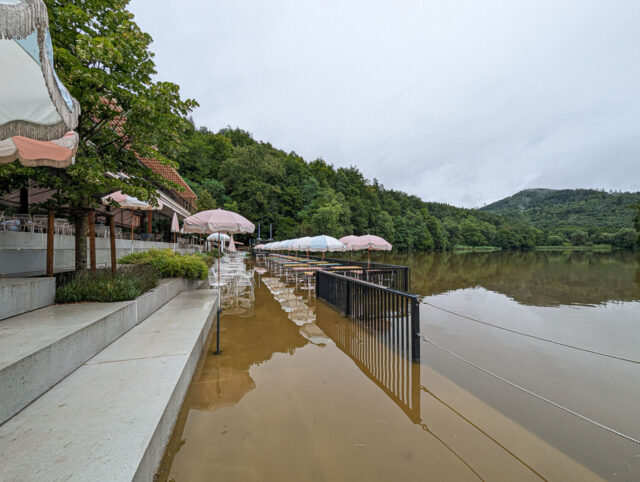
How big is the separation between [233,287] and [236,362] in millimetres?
6859

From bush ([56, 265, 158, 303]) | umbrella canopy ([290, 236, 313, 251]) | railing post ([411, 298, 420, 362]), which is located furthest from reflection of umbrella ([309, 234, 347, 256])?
railing post ([411, 298, 420, 362])

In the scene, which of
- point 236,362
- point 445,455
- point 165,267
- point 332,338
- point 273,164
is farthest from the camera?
point 273,164

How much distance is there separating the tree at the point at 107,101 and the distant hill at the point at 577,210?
4579 inches

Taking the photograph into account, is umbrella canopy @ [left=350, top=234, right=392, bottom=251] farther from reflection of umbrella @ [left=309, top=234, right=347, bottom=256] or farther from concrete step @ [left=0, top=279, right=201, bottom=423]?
concrete step @ [left=0, top=279, right=201, bottom=423]

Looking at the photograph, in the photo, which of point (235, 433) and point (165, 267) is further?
point (165, 267)

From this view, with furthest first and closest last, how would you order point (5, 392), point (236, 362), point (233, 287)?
1. point (233, 287)
2. point (236, 362)
3. point (5, 392)

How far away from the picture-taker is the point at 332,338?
5.29 metres

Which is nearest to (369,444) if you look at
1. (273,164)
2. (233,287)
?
(233,287)

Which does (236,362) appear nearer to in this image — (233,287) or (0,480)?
(0,480)

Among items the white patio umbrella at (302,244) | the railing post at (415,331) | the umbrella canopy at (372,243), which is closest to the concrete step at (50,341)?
the railing post at (415,331)

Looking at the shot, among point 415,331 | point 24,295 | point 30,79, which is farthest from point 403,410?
point 24,295

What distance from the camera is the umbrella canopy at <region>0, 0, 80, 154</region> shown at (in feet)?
4.91

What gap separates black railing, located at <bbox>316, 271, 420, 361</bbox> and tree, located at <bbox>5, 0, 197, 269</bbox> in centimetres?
462

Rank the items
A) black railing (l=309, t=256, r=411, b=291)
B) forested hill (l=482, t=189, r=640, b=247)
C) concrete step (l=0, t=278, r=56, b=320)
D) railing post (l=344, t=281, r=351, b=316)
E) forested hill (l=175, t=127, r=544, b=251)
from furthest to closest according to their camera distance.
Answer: forested hill (l=482, t=189, r=640, b=247) < forested hill (l=175, t=127, r=544, b=251) < black railing (l=309, t=256, r=411, b=291) < railing post (l=344, t=281, r=351, b=316) < concrete step (l=0, t=278, r=56, b=320)
